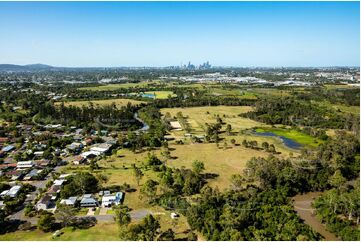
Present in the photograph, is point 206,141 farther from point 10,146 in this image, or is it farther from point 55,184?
point 10,146

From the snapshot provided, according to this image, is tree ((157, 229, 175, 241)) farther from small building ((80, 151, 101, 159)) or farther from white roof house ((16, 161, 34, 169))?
white roof house ((16, 161, 34, 169))

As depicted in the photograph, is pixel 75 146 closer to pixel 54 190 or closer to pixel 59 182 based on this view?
pixel 59 182

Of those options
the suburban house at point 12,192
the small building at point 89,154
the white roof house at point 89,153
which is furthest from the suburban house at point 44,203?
the white roof house at point 89,153

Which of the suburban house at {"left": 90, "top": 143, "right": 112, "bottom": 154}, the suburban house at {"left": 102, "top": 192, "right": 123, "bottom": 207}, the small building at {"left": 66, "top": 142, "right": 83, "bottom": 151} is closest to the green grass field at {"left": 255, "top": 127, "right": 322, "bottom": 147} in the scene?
the suburban house at {"left": 90, "top": 143, "right": 112, "bottom": 154}

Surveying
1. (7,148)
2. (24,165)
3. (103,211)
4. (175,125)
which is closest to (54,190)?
(103,211)

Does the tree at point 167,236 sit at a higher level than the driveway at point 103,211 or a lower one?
higher

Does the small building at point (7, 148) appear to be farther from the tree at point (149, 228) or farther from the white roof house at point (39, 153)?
the tree at point (149, 228)
